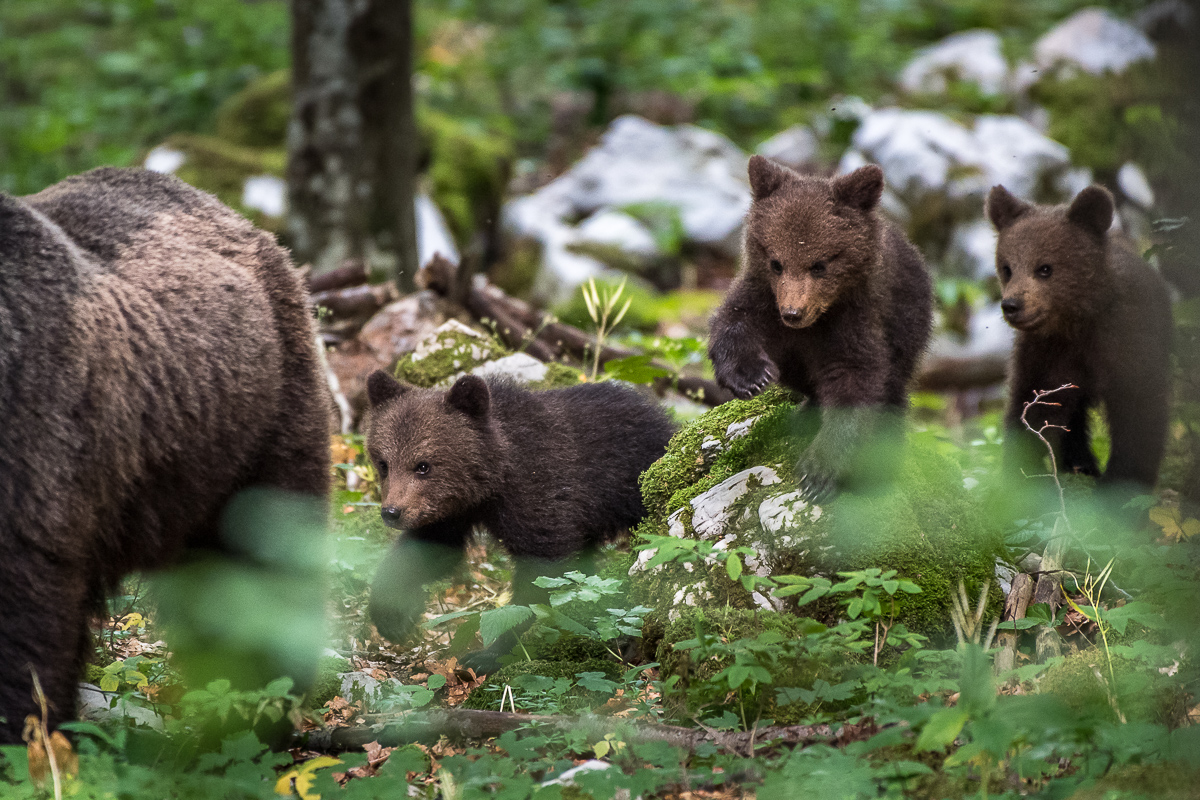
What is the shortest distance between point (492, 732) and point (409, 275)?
7.39m

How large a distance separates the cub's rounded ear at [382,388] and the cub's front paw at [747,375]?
1799 mm

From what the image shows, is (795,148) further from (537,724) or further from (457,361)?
(537,724)

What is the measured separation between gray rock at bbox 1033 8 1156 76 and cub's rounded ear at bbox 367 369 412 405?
14626 millimetres

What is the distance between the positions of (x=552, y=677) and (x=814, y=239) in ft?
7.11

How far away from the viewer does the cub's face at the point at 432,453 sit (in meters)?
5.21

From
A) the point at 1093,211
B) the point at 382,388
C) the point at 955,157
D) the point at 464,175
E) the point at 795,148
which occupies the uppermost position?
the point at 1093,211

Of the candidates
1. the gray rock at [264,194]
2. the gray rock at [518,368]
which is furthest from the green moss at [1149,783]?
the gray rock at [264,194]

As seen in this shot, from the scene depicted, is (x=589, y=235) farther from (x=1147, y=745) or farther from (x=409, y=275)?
(x=1147, y=745)

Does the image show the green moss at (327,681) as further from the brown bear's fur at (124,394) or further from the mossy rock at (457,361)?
the mossy rock at (457,361)

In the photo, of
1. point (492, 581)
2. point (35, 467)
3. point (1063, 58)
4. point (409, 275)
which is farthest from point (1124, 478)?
point (1063, 58)

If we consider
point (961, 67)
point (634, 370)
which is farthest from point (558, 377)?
point (961, 67)

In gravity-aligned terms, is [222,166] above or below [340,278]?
below

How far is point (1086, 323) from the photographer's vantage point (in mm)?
5508

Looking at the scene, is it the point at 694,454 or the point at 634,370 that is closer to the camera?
the point at 694,454
